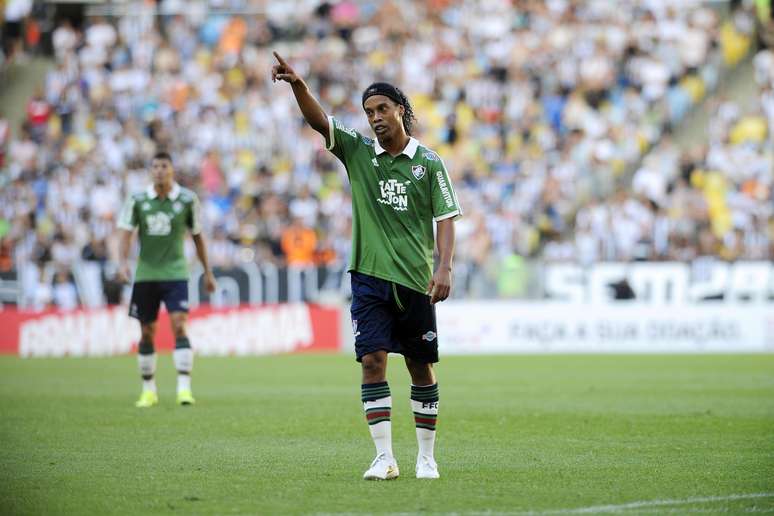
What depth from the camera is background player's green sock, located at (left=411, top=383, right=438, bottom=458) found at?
29.5 feet

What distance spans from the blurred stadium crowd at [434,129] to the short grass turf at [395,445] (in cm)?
852

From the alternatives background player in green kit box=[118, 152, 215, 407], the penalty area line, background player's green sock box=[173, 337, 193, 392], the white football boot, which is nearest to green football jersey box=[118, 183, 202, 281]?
background player in green kit box=[118, 152, 215, 407]

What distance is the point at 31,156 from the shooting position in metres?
32.0

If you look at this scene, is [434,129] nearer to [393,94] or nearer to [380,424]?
[393,94]

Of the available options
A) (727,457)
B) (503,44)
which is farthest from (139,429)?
(503,44)

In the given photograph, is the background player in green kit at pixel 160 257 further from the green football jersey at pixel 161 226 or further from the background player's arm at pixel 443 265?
the background player's arm at pixel 443 265

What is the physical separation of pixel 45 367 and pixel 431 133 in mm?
12457

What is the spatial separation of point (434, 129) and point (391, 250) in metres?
22.7

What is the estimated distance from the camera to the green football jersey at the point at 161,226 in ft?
50.1

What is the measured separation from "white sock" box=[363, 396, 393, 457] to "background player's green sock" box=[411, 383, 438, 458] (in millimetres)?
238

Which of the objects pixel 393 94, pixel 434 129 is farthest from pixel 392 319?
pixel 434 129

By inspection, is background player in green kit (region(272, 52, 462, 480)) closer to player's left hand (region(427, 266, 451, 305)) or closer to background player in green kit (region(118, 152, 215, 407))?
player's left hand (region(427, 266, 451, 305))

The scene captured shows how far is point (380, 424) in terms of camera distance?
885 centimetres

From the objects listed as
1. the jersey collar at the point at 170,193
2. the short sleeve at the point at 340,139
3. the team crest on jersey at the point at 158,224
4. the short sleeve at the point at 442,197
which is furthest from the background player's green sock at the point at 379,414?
the jersey collar at the point at 170,193
